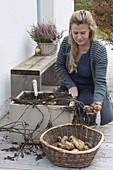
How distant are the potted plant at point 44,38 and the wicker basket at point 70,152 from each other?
71.2 inches

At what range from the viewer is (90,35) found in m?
3.43

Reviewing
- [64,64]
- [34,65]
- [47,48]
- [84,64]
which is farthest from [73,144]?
[47,48]

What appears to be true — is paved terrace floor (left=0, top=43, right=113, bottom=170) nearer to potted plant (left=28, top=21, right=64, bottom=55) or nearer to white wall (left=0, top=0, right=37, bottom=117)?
white wall (left=0, top=0, right=37, bottom=117)

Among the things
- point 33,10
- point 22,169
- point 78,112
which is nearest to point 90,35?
point 78,112

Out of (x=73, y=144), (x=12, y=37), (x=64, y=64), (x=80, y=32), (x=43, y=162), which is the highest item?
(x=80, y=32)

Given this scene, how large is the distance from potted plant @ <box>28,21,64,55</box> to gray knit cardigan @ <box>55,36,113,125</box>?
1.21 m

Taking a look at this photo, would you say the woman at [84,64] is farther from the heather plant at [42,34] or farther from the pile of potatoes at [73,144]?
the heather plant at [42,34]

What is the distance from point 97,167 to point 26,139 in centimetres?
62

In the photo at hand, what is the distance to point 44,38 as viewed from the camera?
4789 mm

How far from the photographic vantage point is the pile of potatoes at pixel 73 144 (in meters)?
2.97

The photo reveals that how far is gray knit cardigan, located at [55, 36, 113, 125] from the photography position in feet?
10.9

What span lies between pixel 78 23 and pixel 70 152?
1046mm

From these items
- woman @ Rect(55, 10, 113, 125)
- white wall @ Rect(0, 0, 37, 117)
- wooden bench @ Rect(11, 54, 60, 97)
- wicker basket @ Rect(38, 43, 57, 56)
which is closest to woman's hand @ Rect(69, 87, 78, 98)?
woman @ Rect(55, 10, 113, 125)

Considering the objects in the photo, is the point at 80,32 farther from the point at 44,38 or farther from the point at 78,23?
the point at 44,38
